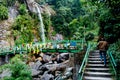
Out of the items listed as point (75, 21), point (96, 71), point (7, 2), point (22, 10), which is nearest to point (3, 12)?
point (7, 2)

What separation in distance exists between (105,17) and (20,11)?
2302 centimetres

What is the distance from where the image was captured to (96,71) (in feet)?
34.1

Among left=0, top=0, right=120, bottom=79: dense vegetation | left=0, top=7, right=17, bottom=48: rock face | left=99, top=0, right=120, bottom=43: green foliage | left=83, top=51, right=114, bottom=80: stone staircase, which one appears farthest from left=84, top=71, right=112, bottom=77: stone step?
left=0, top=7, right=17, bottom=48: rock face

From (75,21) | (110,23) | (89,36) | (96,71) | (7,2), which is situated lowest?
(89,36)

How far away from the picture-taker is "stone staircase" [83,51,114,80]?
9773 millimetres

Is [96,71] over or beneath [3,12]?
beneath

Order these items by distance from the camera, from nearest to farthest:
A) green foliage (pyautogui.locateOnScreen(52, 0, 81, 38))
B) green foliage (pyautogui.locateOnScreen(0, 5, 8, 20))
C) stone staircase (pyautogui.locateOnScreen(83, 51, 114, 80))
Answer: stone staircase (pyautogui.locateOnScreen(83, 51, 114, 80)) < green foliage (pyautogui.locateOnScreen(0, 5, 8, 20)) < green foliage (pyautogui.locateOnScreen(52, 0, 81, 38))

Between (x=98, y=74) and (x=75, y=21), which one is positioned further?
(x=75, y=21)

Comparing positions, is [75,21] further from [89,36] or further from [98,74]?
[98,74]

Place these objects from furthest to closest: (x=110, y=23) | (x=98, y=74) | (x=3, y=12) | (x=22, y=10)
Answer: (x=22, y=10), (x=3, y=12), (x=110, y=23), (x=98, y=74)

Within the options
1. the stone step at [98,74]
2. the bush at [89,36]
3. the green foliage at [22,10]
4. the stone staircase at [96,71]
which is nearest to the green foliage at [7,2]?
the green foliage at [22,10]

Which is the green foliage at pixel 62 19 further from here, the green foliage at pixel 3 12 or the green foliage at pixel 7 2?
the green foliage at pixel 3 12

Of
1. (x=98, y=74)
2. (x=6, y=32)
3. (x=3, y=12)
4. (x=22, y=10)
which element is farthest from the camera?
(x=22, y=10)

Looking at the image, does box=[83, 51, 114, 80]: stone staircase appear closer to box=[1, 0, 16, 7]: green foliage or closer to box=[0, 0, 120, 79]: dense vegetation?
box=[0, 0, 120, 79]: dense vegetation
